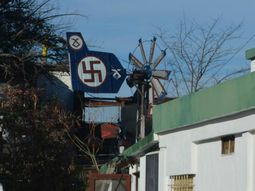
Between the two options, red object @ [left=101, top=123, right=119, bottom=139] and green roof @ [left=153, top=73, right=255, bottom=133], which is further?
red object @ [left=101, top=123, right=119, bottom=139]

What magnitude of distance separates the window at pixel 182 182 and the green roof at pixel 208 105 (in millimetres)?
941

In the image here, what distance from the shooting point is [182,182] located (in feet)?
45.5

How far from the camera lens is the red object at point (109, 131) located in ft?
110

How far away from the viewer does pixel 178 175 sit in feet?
46.3

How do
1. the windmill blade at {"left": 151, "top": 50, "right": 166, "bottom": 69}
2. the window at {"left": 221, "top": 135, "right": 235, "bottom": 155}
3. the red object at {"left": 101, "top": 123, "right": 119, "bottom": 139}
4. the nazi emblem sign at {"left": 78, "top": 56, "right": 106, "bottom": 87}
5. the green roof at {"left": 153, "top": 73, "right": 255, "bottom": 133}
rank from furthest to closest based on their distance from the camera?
the red object at {"left": 101, "top": 123, "right": 119, "bottom": 139}
the nazi emblem sign at {"left": 78, "top": 56, "right": 106, "bottom": 87}
the windmill blade at {"left": 151, "top": 50, "right": 166, "bottom": 69}
the window at {"left": 221, "top": 135, "right": 235, "bottom": 155}
the green roof at {"left": 153, "top": 73, "right": 255, "bottom": 133}

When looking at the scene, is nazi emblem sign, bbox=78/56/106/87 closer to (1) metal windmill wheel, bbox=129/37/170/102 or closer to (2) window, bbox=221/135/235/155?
(1) metal windmill wheel, bbox=129/37/170/102

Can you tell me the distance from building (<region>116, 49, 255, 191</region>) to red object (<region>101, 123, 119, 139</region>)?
17227 millimetres

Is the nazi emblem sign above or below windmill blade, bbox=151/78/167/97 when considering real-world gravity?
above

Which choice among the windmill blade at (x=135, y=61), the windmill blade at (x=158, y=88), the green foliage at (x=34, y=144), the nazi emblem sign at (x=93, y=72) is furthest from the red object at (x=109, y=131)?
the green foliage at (x=34, y=144)

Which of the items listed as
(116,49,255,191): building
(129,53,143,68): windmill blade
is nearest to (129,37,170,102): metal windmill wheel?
(129,53,143,68): windmill blade

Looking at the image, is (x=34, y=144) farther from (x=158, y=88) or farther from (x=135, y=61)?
(x=158, y=88)

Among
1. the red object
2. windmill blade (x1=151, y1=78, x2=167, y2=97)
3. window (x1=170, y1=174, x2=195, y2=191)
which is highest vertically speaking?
windmill blade (x1=151, y1=78, x2=167, y2=97)

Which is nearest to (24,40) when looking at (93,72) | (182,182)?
(93,72)

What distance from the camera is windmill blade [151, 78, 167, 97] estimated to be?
27395 mm
